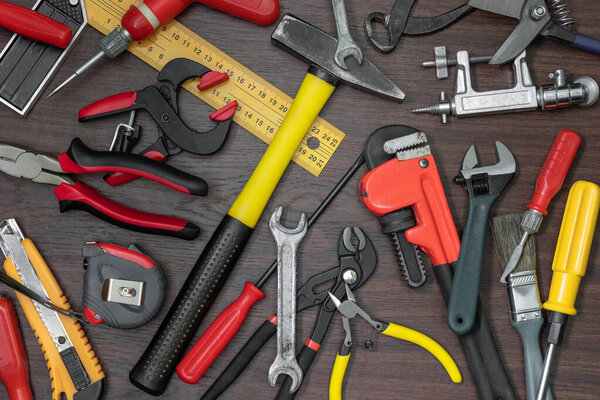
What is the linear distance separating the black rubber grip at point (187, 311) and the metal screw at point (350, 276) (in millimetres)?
273

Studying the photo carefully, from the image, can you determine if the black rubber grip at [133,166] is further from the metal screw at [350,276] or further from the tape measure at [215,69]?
the metal screw at [350,276]

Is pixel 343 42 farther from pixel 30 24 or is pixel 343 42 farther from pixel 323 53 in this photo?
pixel 30 24

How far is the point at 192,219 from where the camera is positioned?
4.41 ft

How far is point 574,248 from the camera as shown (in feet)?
4.16

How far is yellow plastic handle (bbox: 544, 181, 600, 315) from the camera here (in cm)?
126

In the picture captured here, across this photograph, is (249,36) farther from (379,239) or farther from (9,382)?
(9,382)

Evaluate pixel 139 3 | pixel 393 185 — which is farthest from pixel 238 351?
pixel 139 3

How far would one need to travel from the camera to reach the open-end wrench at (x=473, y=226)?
1236mm

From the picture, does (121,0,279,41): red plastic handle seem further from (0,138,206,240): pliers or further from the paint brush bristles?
the paint brush bristles

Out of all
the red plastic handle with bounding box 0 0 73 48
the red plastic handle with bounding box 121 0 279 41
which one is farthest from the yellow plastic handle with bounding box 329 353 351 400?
the red plastic handle with bounding box 0 0 73 48

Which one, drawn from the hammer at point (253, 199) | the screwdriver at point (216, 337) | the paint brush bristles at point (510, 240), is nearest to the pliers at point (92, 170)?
the hammer at point (253, 199)

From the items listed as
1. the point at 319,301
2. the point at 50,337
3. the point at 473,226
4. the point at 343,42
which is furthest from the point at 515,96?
the point at 50,337

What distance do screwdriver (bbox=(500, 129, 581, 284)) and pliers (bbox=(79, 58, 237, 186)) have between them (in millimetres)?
809

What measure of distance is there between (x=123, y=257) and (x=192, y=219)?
0.20 m
